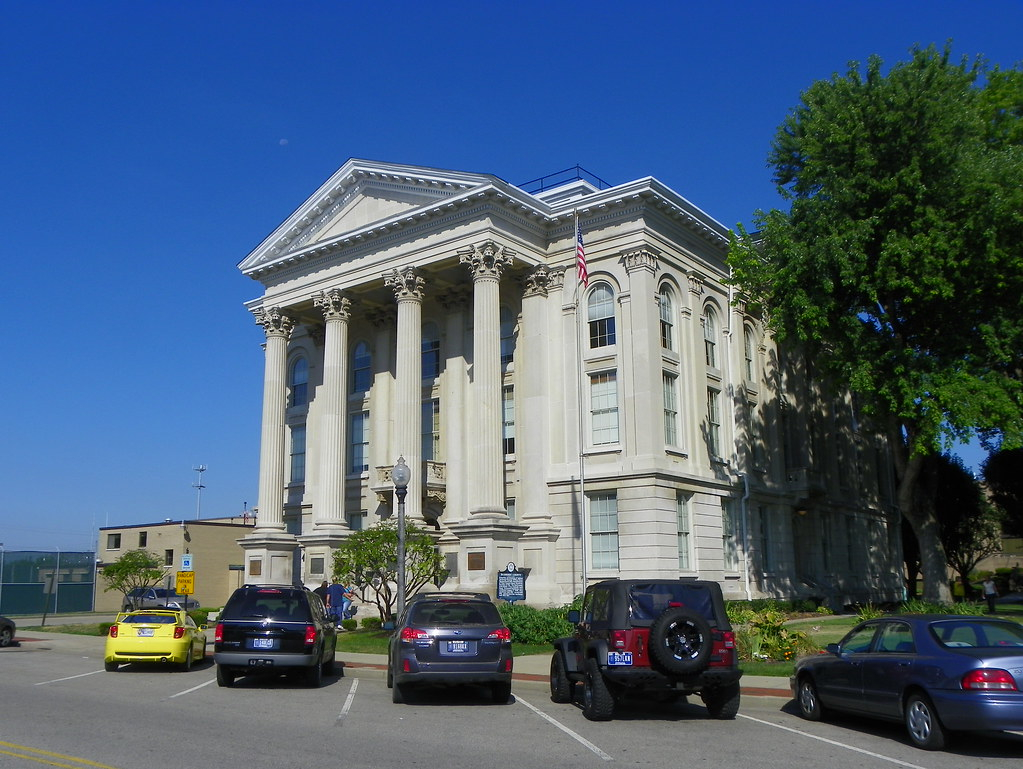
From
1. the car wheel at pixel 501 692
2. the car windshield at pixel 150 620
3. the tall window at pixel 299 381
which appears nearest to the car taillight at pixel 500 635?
the car wheel at pixel 501 692

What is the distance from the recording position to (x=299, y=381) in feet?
151

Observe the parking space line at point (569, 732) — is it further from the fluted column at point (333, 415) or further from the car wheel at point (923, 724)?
the fluted column at point (333, 415)

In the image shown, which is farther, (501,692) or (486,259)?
(486,259)

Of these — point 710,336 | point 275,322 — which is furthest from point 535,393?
point 275,322

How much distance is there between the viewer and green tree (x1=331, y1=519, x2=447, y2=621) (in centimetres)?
2906

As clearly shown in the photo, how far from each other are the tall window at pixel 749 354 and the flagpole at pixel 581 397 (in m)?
8.94

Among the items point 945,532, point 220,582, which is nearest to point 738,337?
point 945,532

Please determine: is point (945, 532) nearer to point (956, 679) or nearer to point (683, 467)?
point (683, 467)

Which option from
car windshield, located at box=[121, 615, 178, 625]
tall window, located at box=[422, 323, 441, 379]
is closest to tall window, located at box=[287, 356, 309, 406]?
tall window, located at box=[422, 323, 441, 379]

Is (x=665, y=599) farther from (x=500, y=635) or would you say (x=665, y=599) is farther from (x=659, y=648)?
(x=500, y=635)

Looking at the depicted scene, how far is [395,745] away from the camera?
36.0 feet

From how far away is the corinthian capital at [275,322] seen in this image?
41750 millimetres

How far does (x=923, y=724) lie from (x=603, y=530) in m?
23.1

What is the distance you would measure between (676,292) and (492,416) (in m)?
8.93
